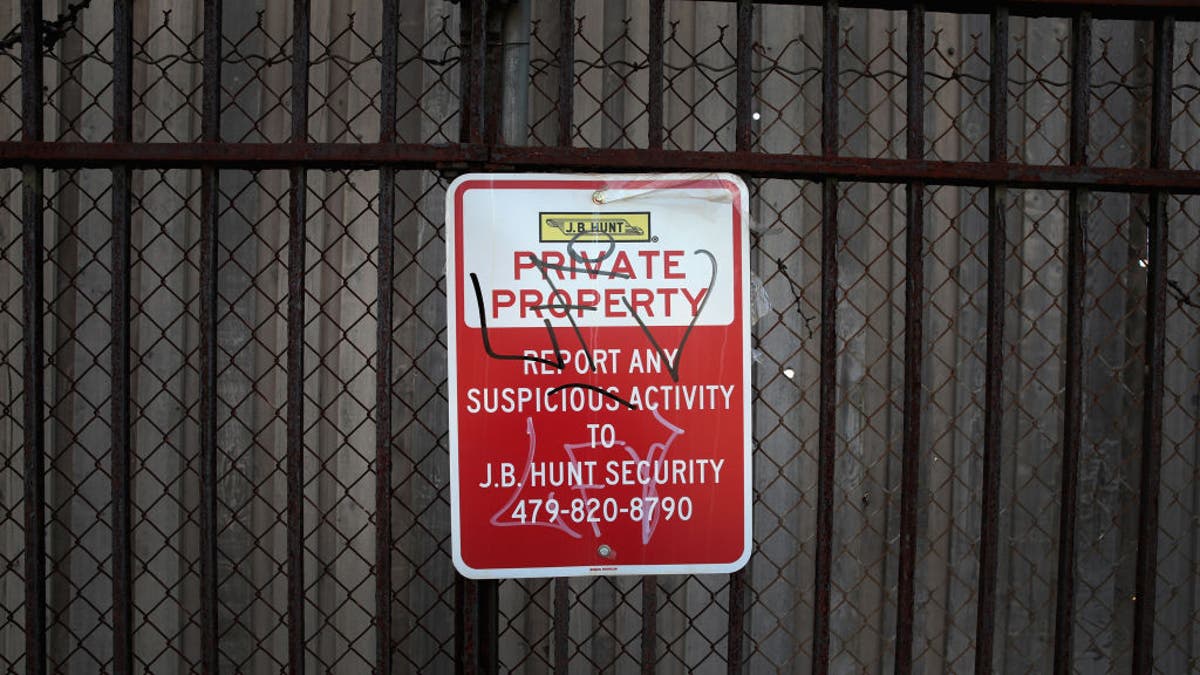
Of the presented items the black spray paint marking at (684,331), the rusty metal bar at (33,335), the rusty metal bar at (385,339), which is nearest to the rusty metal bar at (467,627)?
the rusty metal bar at (385,339)

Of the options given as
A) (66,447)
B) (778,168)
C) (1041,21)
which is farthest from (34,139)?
(1041,21)

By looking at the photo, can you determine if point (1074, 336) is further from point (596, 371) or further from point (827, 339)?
point (596, 371)

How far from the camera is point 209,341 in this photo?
190 cm

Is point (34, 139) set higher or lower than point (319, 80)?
lower

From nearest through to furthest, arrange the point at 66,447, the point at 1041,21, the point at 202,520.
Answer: the point at 202,520
the point at 66,447
the point at 1041,21

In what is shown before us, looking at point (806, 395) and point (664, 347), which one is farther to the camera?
point (806, 395)

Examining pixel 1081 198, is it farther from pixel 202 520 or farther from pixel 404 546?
pixel 404 546

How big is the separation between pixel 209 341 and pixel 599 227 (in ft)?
2.83

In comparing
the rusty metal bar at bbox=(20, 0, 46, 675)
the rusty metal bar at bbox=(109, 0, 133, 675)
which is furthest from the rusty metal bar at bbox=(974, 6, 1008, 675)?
the rusty metal bar at bbox=(20, 0, 46, 675)

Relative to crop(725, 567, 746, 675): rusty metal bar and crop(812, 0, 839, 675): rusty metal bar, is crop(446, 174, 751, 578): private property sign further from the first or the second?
crop(812, 0, 839, 675): rusty metal bar

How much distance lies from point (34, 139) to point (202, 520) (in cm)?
87

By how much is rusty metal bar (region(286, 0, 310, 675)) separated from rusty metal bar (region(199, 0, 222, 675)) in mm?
160

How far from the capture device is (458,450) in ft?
6.12

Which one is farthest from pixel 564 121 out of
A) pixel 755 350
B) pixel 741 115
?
pixel 755 350
